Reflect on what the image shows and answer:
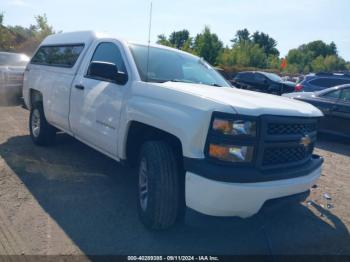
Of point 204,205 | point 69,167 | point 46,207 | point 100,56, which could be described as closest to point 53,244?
point 46,207

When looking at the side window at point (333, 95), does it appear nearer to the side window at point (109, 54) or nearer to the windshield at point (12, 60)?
the side window at point (109, 54)

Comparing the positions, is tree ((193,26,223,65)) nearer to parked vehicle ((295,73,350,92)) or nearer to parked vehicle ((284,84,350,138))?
parked vehicle ((295,73,350,92))

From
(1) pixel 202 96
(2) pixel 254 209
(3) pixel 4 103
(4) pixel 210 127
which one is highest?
(1) pixel 202 96

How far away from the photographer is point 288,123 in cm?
286

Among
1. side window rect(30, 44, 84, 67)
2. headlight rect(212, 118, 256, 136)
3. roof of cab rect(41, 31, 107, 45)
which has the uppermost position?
roof of cab rect(41, 31, 107, 45)

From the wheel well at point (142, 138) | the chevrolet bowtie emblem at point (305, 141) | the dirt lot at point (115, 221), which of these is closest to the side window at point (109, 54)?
the wheel well at point (142, 138)

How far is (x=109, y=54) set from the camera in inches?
164

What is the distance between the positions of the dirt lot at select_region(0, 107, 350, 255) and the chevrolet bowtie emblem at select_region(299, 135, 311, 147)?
0.53 meters

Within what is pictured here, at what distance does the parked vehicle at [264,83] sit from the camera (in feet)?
58.3

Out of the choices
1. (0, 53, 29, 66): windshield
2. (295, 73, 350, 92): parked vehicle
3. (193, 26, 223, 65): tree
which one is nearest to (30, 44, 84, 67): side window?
(0, 53, 29, 66): windshield

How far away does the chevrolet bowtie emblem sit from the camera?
9.91 feet

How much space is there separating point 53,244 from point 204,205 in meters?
1.35

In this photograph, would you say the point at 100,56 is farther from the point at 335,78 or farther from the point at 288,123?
the point at 335,78

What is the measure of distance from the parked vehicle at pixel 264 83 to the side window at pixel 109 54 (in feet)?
45.3
